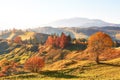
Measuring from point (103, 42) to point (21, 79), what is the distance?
44721 mm

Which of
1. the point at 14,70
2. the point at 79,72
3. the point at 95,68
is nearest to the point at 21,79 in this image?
the point at 79,72

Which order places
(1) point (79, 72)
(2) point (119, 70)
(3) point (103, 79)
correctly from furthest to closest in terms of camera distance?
(1) point (79, 72)
(2) point (119, 70)
(3) point (103, 79)

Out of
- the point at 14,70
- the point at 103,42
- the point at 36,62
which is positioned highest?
the point at 103,42

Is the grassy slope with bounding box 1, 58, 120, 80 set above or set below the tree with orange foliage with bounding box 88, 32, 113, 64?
below

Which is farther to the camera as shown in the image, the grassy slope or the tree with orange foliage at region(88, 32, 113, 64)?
the tree with orange foliage at region(88, 32, 113, 64)

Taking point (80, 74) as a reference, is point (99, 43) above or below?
above

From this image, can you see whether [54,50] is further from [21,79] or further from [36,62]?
[21,79]

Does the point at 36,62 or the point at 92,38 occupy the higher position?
the point at 92,38

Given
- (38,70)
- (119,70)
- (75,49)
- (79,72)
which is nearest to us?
(119,70)

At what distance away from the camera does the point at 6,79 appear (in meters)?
88.7

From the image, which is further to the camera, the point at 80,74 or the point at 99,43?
the point at 99,43

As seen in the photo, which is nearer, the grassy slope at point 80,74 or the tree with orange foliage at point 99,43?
the grassy slope at point 80,74

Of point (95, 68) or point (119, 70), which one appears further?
point (95, 68)

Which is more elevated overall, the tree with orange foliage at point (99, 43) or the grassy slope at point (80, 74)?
the tree with orange foliage at point (99, 43)
